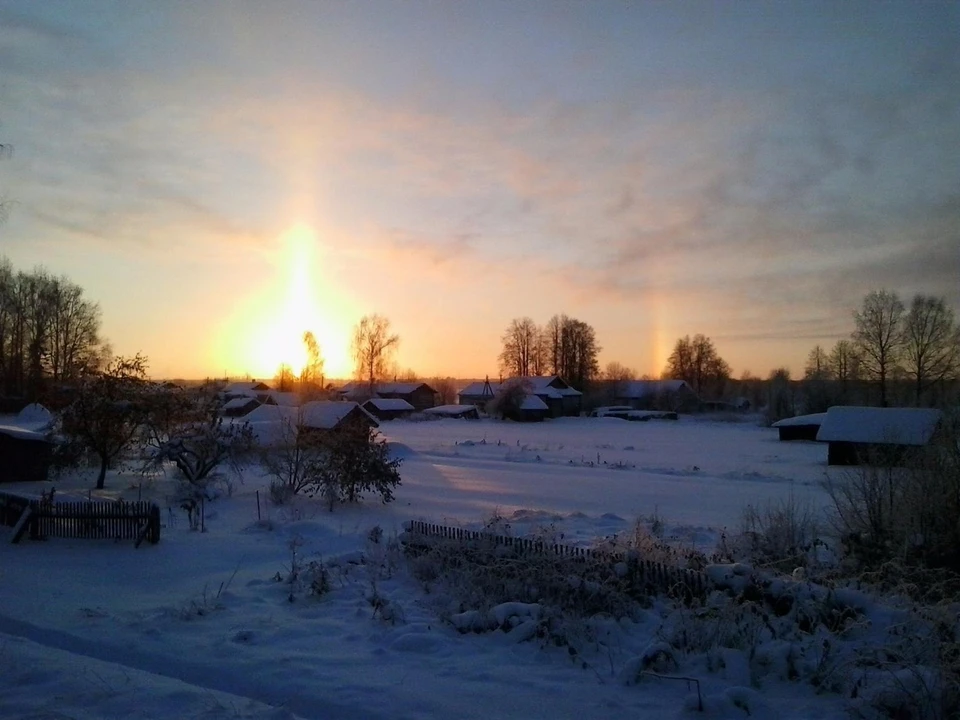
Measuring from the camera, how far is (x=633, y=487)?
29.4 meters

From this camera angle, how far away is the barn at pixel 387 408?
94188 mm

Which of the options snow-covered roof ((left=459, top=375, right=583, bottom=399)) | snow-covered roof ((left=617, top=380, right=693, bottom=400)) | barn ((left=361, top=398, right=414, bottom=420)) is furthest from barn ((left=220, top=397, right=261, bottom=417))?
snow-covered roof ((left=617, top=380, right=693, bottom=400))

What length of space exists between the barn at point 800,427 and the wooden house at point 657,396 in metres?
47.7

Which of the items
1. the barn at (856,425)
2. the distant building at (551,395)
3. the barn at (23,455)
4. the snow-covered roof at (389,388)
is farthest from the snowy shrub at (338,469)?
the snow-covered roof at (389,388)

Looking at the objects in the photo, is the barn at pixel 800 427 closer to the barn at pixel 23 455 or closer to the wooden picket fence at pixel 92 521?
the barn at pixel 23 455

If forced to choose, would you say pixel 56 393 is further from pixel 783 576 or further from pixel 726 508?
pixel 783 576

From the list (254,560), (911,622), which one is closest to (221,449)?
(254,560)

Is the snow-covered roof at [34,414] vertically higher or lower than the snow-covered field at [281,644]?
higher

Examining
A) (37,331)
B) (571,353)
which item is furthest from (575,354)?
(37,331)

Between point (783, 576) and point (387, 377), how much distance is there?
132 meters

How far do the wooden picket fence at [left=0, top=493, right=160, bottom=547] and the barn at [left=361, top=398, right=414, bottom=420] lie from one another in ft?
252

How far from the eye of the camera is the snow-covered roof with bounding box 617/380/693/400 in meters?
112

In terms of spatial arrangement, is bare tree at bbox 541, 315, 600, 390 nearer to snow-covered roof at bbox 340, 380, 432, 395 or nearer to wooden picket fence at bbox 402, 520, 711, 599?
snow-covered roof at bbox 340, 380, 432, 395

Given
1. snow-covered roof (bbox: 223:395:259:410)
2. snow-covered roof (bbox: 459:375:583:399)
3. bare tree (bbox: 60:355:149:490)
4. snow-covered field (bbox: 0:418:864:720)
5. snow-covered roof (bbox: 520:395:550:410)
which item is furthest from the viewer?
snow-covered roof (bbox: 459:375:583:399)
